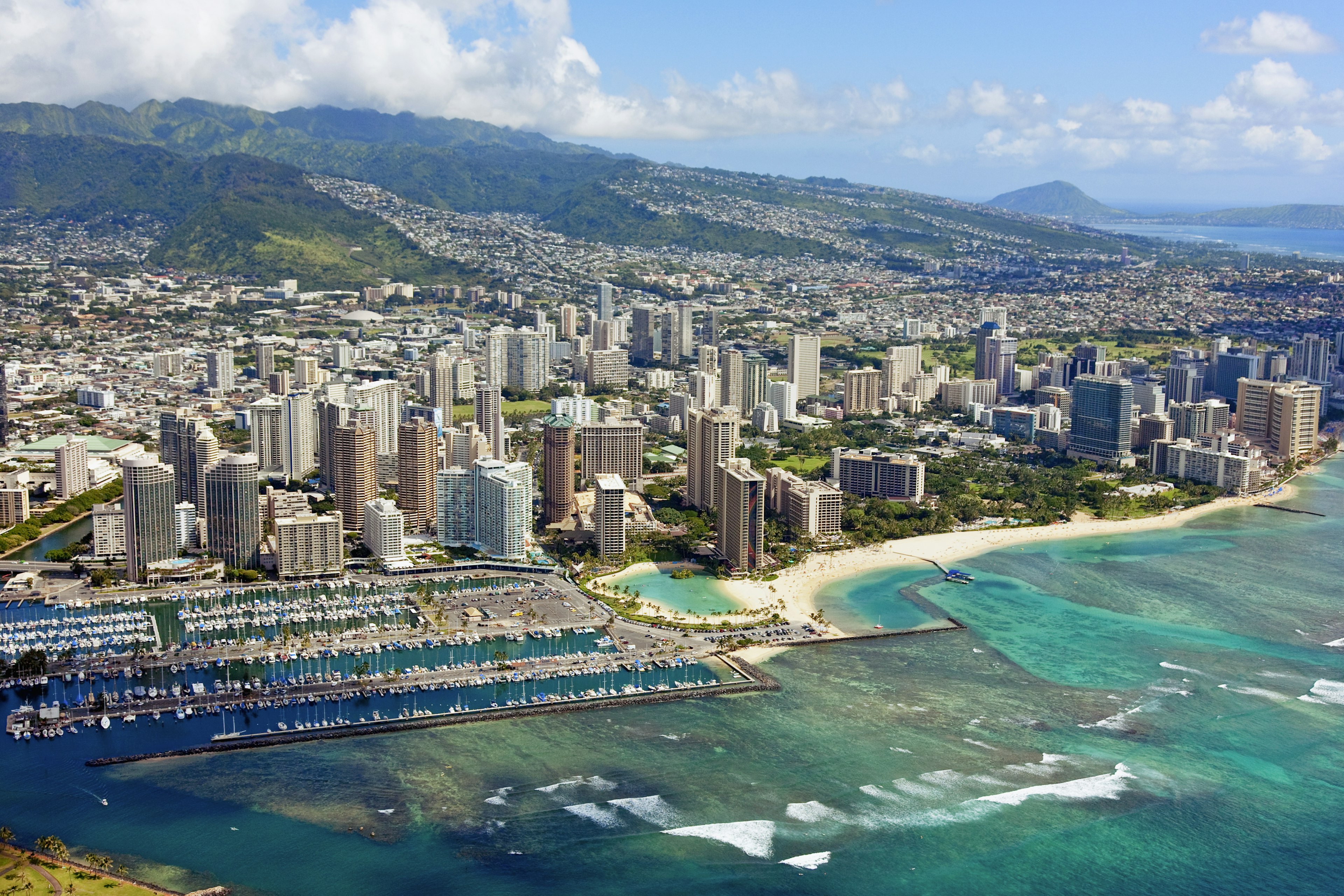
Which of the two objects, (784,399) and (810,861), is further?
(784,399)

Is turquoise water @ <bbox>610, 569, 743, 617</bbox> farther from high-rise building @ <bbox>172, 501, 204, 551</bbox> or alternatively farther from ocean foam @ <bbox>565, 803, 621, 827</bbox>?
high-rise building @ <bbox>172, 501, 204, 551</bbox>

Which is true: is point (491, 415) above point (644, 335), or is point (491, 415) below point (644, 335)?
below

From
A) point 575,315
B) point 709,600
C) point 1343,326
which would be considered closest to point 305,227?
point 575,315

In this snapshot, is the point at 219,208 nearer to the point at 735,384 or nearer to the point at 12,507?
the point at 735,384

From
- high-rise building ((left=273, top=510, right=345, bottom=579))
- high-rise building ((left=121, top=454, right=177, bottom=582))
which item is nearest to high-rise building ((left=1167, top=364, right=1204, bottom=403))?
high-rise building ((left=273, top=510, right=345, bottom=579))

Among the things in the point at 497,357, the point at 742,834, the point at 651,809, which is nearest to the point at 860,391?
the point at 497,357

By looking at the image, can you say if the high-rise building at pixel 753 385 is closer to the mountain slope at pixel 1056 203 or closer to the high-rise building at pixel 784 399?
the high-rise building at pixel 784 399

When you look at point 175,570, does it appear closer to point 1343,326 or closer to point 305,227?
point 1343,326
